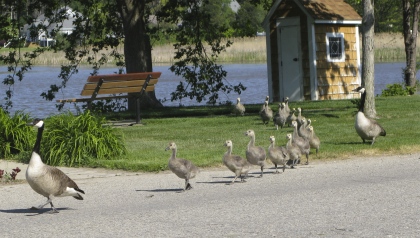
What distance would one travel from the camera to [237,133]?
784 inches

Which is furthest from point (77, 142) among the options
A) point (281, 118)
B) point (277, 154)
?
point (281, 118)

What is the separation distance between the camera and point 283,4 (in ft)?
112

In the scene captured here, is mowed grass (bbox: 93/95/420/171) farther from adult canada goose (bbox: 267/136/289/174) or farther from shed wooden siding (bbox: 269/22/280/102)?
shed wooden siding (bbox: 269/22/280/102)

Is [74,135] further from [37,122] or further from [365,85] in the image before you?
[365,85]

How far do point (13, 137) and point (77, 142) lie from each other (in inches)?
73.1

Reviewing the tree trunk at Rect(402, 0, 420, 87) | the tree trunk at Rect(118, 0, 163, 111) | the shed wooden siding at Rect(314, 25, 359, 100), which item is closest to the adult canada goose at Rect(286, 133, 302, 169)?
the tree trunk at Rect(118, 0, 163, 111)

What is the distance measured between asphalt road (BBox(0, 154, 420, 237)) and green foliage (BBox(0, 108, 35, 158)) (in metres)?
2.49

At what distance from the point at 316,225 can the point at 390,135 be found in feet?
32.2

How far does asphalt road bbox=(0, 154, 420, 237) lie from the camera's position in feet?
30.5

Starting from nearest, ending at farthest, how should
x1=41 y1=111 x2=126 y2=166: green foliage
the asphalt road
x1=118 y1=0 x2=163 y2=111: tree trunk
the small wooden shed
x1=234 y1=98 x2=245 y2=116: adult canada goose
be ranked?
the asphalt road → x1=41 y1=111 x2=126 y2=166: green foliage → x1=234 y1=98 x2=245 y2=116: adult canada goose → x1=118 y1=0 x2=163 y2=111: tree trunk → the small wooden shed

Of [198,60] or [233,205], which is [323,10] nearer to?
[198,60]

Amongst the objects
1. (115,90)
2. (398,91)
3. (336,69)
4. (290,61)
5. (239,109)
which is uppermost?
(290,61)

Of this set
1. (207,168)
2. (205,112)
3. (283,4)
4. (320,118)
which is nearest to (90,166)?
(207,168)

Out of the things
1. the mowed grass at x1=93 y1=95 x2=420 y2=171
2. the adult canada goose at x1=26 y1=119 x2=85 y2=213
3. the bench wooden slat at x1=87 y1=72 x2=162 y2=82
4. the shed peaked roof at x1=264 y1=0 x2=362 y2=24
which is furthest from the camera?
the shed peaked roof at x1=264 y1=0 x2=362 y2=24
